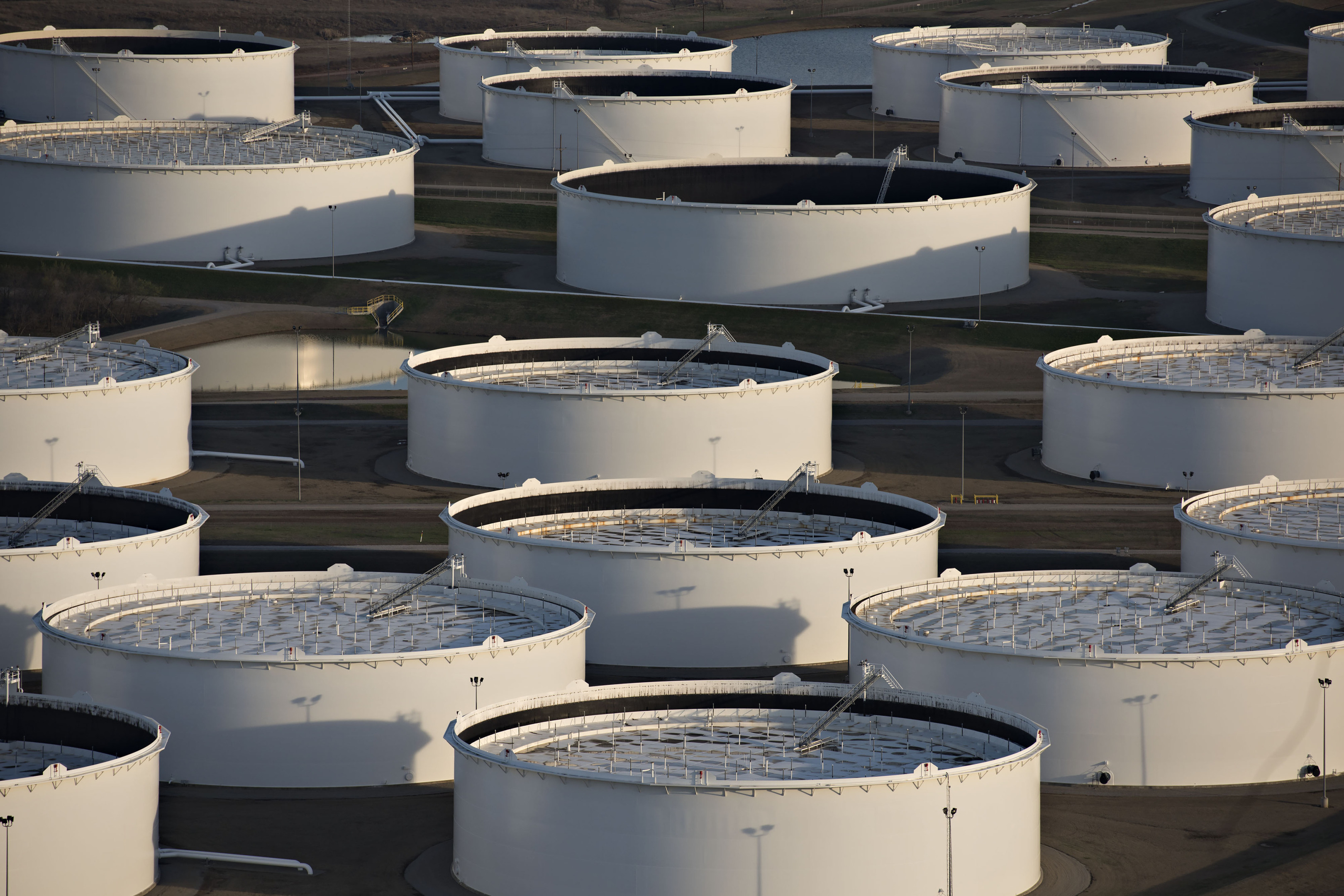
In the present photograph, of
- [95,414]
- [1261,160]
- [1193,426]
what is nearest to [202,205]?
[95,414]

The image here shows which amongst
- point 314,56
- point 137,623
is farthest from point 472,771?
point 314,56

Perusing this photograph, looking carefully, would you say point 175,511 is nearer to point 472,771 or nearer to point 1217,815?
point 472,771

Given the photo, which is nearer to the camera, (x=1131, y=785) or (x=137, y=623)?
(x=1131, y=785)

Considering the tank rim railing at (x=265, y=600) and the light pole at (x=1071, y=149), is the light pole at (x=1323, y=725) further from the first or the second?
the light pole at (x=1071, y=149)

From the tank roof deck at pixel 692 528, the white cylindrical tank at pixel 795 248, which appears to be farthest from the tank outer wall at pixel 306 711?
the white cylindrical tank at pixel 795 248

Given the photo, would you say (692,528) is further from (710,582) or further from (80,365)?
(80,365)

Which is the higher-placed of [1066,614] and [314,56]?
[314,56]
